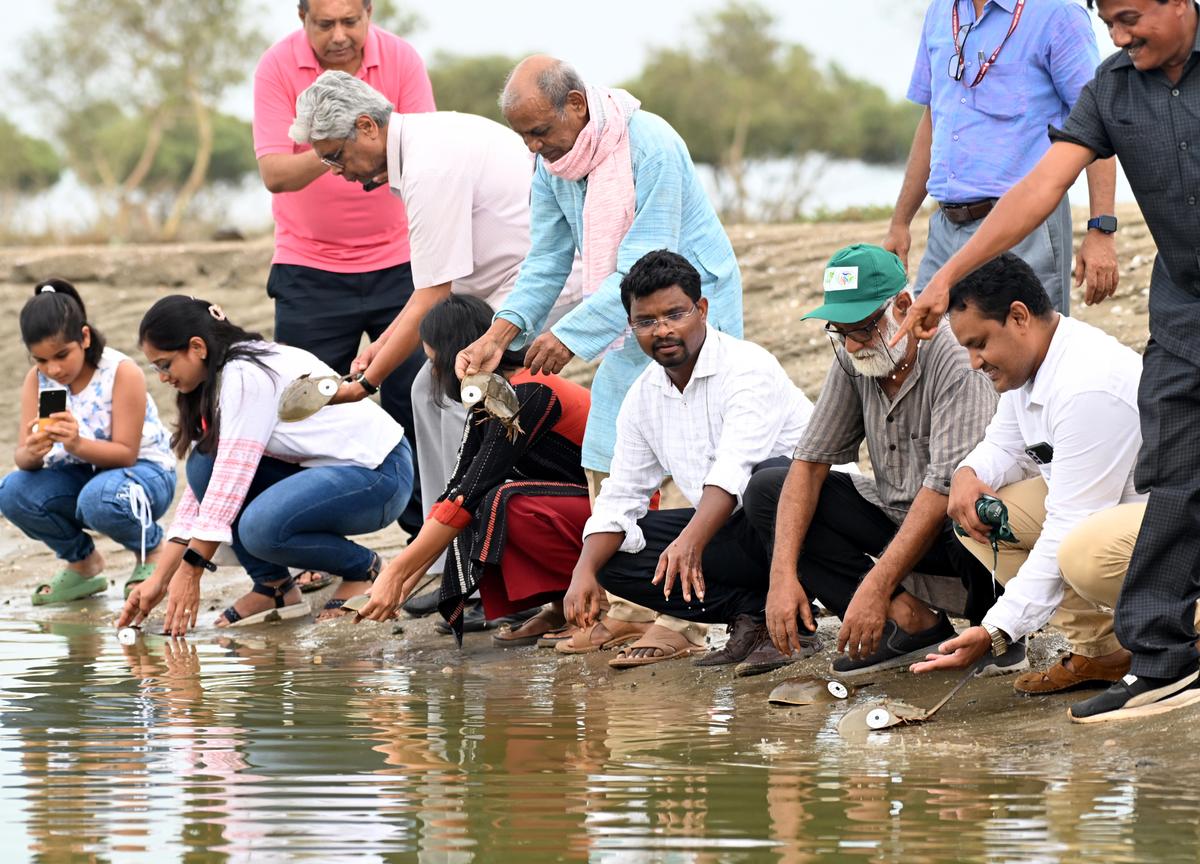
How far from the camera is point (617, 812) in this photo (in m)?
3.47

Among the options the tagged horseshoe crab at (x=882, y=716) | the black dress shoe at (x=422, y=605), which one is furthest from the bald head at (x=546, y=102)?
the tagged horseshoe crab at (x=882, y=716)

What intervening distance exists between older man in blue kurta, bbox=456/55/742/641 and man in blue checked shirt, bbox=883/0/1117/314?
0.73m

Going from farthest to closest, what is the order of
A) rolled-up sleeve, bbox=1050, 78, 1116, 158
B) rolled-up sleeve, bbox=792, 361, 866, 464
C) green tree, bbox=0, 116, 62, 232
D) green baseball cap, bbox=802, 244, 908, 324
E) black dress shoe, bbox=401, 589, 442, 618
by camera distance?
green tree, bbox=0, 116, 62, 232, black dress shoe, bbox=401, 589, 442, 618, rolled-up sleeve, bbox=792, 361, 866, 464, green baseball cap, bbox=802, 244, 908, 324, rolled-up sleeve, bbox=1050, 78, 1116, 158

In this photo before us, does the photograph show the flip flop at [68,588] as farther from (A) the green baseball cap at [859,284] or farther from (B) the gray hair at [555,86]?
(A) the green baseball cap at [859,284]

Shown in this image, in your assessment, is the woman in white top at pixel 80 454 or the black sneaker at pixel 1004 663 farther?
the woman in white top at pixel 80 454

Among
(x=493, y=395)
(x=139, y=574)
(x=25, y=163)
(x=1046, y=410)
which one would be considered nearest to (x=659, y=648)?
(x=493, y=395)

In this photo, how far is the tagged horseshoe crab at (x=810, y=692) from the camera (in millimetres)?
4582

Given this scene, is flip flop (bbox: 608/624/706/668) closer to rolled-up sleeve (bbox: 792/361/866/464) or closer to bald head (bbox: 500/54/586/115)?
rolled-up sleeve (bbox: 792/361/866/464)

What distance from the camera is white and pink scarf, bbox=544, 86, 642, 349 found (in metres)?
5.29

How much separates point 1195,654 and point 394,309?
3.81 metres

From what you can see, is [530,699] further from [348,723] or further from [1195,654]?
[1195,654]

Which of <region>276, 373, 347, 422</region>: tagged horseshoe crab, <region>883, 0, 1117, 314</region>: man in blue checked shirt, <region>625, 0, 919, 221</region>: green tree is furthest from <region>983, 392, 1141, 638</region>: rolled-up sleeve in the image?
<region>625, 0, 919, 221</region>: green tree

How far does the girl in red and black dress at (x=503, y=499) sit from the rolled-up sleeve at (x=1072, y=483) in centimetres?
183

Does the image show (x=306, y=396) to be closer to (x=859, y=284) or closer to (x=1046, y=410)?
(x=859, y=284)
